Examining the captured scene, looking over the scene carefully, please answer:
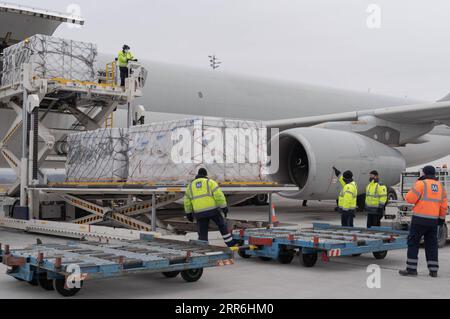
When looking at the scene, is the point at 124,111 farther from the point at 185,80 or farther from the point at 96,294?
the point at 96,294

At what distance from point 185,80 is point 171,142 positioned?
9.37 m

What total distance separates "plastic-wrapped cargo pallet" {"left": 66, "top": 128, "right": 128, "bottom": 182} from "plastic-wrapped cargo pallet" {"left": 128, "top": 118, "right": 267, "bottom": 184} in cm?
32

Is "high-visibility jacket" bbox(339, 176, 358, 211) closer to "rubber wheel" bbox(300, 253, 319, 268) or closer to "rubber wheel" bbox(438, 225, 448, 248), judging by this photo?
"rubber wheel" bbox(438, 225, 448, 248)

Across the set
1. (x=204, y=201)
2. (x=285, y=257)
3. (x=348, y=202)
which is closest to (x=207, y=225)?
(x=204, y=201)

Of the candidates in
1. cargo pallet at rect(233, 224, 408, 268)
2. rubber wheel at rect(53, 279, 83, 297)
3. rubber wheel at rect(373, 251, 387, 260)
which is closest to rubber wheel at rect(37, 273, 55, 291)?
rubber wheel at rect(53, 279, 83, 297)

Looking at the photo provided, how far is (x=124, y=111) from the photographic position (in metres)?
16.8

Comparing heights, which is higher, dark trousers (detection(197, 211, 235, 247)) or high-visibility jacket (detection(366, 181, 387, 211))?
high-visibility jacket (detection(366, 181, 387, 211))

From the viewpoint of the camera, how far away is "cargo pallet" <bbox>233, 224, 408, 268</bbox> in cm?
783

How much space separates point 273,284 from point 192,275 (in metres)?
0.93

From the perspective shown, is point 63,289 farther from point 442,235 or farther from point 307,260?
point 442,235

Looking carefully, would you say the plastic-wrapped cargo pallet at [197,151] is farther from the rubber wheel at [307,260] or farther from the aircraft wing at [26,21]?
the aircraft wing at [26,21]

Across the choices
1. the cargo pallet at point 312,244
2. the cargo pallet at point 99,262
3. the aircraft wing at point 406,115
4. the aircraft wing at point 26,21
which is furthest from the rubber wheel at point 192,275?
the aircraft wing at point 406,115

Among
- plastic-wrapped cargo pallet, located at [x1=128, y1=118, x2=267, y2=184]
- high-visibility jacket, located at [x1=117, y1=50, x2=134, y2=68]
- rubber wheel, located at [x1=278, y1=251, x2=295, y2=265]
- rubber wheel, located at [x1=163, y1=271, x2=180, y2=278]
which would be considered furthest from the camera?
high-visibility jacket, located at [x1=117, y1=50, x2=134, y2=68]

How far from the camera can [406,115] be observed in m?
16.0
